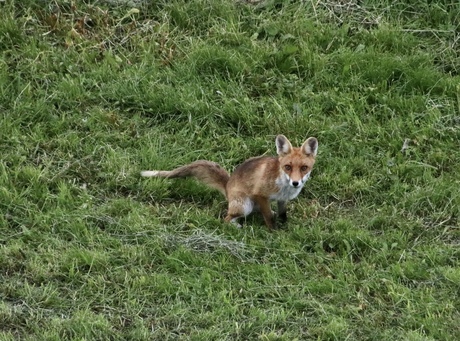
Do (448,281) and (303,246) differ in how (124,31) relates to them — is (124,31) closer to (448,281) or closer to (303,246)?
(303,246)

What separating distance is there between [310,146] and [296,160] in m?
0.26

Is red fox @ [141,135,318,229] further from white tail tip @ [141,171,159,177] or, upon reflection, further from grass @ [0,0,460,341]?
white tail tip @ [141,171,159,177]

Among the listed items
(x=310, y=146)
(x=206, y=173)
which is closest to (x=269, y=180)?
(x=310, y=146)

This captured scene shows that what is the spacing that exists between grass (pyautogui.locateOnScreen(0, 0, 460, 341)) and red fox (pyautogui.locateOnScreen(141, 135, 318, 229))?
208 millimetres

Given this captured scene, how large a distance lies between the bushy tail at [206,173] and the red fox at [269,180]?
0.09 metres

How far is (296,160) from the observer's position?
25.1 ft

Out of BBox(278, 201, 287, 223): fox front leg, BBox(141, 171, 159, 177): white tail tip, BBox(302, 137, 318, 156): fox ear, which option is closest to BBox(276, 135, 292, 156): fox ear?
BBox(302, 137, 318, 156): fox ear

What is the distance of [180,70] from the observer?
9.40 metres

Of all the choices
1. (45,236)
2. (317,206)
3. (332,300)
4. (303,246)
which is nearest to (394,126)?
(317,206)

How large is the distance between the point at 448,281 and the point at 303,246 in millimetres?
1184

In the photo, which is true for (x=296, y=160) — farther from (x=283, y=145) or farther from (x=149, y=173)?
(x=149, y=173)

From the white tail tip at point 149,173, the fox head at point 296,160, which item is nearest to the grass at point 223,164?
the white tail tip at point 149,173

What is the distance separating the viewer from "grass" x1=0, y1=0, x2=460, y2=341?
6.63 metres

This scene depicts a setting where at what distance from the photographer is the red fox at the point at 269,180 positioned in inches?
302
